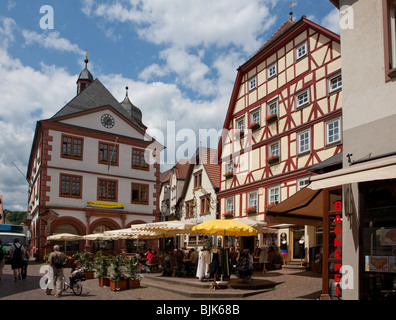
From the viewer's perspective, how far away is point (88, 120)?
34.9 m

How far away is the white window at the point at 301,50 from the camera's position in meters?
23.6

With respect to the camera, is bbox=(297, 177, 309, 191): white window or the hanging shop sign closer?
bbox=(297, 177, 309, 191): white window

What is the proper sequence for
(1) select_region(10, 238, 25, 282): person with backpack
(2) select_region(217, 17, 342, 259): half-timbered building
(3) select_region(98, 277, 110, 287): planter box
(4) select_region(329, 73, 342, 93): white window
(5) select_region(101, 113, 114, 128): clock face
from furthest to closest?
1. (5) select_region(101, 113, 114, 128): clock face
2. (2) select_region(217, 17, 342, 259): half-timbered building
3. (4) select_region(329, 73, 342, 93): white window
4. (1) select_region(10, 238, 25, 282): person with backpack
5. (3) select_region(98, 277, 110, 287): planter box

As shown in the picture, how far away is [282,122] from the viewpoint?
24641 millimetres

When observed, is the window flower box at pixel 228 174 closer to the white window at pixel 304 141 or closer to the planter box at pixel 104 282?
the white window at pixel 304 141

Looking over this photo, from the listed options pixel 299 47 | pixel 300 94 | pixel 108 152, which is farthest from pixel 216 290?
pixel 108 152

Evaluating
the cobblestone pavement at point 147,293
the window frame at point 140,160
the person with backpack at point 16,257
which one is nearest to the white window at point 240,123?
the window frame at point 140,160

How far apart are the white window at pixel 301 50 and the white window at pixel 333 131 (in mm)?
4655

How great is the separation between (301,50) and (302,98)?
2715 millimetres

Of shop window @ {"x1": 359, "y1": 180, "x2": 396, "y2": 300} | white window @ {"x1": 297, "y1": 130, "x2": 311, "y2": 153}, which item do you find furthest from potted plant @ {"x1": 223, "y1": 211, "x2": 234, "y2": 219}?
shop window @ {"x1": 359, "y1": 180, "x2": 396, "y2": 300}

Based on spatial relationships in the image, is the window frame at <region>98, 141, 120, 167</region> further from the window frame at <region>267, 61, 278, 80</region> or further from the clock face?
the window frame at <region>267, 61, 278, 80</region>

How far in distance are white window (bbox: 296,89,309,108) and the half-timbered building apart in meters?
0.05

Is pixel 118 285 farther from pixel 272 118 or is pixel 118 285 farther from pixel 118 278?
pixel 272 118

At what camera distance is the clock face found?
118 feet
